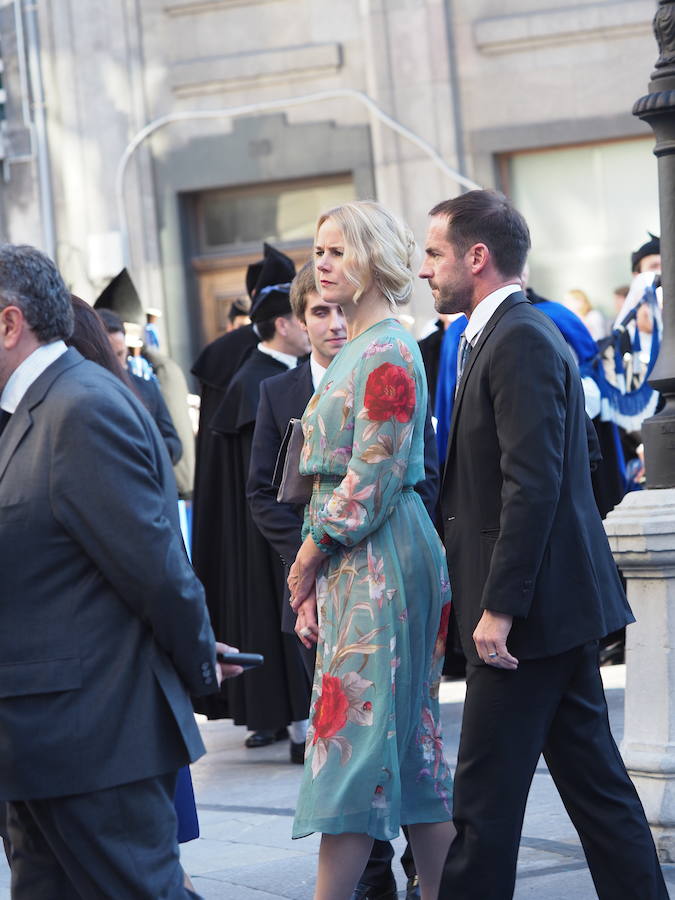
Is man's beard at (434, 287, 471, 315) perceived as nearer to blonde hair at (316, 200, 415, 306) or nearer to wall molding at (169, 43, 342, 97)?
blonde hair at (316, 200, 415, 306)

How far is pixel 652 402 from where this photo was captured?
851 cm

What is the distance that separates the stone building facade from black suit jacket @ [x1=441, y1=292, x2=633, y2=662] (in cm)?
1067

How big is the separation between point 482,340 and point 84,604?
1245 millimetres

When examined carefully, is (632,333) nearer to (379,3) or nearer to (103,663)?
(103,663)

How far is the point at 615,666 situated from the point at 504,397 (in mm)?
5402

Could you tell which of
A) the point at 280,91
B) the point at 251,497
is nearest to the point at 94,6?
the point at 280,91

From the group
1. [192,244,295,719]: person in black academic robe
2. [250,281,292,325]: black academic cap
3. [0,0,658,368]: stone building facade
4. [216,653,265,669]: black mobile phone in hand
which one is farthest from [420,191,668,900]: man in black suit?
[0,0,658,368]: stone building facade

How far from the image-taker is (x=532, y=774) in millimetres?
3793

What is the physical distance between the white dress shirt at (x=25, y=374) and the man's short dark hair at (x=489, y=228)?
1157 millimetres

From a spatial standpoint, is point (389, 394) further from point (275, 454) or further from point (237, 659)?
point (275, 454)

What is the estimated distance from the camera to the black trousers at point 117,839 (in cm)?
312

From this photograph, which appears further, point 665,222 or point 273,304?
point 273,304

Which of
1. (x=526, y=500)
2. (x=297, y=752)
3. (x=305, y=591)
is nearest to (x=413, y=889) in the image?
(x=305, y=591)

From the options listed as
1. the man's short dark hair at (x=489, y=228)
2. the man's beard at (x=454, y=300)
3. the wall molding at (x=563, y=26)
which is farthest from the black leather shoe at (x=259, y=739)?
the wall molding at (x=563, y=26)
